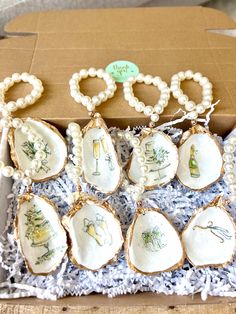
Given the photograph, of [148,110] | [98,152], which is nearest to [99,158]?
[98,152]

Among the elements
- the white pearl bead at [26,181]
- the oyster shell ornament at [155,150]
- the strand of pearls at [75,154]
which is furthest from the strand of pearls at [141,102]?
the white pearl bead at [26,181]

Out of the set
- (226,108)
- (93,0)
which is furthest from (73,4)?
(226,108)

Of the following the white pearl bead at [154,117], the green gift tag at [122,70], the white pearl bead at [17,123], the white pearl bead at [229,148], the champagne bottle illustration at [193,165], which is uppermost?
the green gift tag at [122,70]

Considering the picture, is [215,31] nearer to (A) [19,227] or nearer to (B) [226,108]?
(B) [226,108]

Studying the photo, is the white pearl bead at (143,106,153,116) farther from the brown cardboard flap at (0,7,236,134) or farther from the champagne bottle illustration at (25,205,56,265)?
the champagne bottle illustration at (25,205,56,265)

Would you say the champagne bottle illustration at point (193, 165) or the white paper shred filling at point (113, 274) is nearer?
the white paper shred filling at point (113, 274)

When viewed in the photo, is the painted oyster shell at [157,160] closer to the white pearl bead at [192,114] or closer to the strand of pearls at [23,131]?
the white pearl bead at [192,114]
